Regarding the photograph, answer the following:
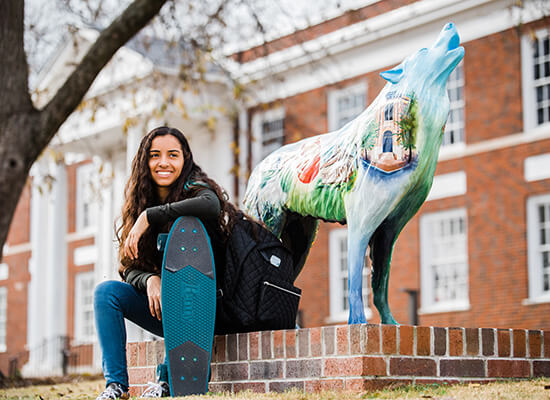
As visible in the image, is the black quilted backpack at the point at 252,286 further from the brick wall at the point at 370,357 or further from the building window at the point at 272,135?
the building window at the point at 272,135

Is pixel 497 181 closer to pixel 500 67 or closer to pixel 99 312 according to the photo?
pixel 500 67

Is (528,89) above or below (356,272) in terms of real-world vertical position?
above

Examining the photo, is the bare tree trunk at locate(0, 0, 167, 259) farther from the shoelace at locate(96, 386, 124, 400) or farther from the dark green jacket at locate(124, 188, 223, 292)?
the shoelace at locate(96, 386, 124, 400)

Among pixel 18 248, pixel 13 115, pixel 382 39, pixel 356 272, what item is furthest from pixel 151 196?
pixel 18 248

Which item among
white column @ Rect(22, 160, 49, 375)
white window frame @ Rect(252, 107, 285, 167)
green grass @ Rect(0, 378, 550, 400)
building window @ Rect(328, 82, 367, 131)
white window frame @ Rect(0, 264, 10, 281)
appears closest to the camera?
green grass @ Rect(0, 378, 550, 400)

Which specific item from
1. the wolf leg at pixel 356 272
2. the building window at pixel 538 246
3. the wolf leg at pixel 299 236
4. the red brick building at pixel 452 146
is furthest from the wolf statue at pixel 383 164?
the building window at pixel 538 246

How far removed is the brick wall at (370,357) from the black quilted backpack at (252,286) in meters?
0.12

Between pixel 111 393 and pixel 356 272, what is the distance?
159cm

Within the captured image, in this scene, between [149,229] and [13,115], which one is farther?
[13,115]

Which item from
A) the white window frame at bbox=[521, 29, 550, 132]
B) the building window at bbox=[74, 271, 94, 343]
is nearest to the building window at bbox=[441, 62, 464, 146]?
the white window frame at bbox=[521, 29, 550, 132]

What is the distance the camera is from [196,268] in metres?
4.80

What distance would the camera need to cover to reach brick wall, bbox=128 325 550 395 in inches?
179

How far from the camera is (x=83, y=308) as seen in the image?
27.2 meters

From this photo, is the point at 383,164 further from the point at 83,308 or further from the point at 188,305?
the point at 83,308
